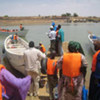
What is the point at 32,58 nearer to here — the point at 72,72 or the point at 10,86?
the point at 72,72

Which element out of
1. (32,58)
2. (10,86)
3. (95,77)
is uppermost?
(10,86)

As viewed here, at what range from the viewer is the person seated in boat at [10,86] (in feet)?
7.14

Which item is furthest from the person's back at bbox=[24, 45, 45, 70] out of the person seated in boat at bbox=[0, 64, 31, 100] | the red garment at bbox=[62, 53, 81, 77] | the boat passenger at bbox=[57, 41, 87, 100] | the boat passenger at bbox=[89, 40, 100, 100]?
the person seated in boat at bbox=[0, 64, 31, 100]

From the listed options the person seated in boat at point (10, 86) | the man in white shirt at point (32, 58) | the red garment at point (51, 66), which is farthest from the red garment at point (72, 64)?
the man in white shirt at point (32, 58)

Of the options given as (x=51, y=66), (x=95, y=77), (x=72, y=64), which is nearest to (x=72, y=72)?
(x=72, y=64)

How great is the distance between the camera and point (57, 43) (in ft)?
30.0

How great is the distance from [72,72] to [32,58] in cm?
152

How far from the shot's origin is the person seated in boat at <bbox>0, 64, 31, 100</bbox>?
85.7 inches

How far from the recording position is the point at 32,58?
4348 millimetres

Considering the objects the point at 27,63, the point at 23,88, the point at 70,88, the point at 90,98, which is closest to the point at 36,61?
the point at 27,63

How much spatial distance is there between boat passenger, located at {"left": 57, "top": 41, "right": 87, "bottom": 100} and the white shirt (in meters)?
1.16

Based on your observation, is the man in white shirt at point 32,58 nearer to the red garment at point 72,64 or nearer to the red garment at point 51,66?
the red garment at point 51,66

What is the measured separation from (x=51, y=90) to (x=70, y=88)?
120cm

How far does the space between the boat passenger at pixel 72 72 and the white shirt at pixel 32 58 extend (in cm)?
116
